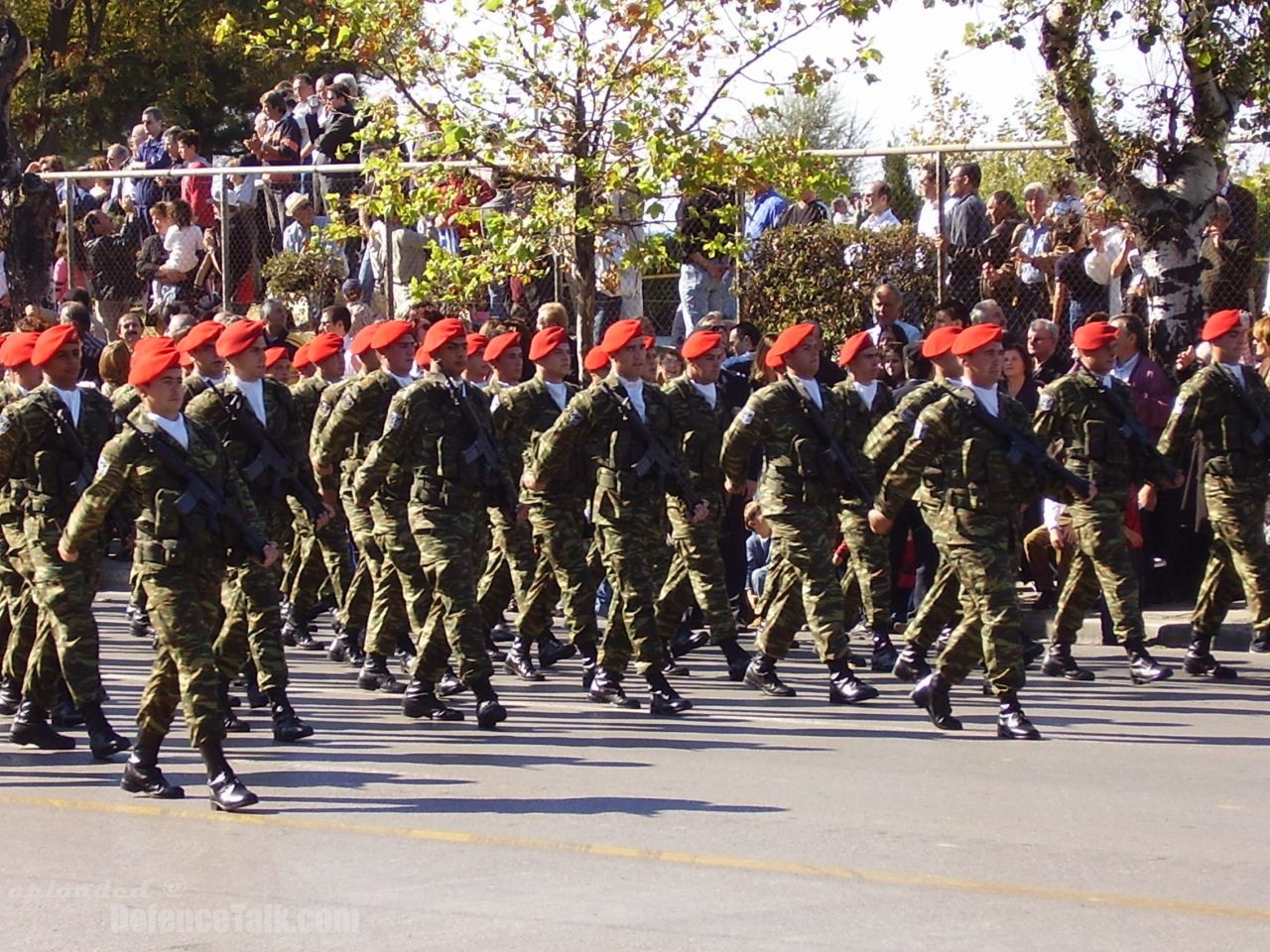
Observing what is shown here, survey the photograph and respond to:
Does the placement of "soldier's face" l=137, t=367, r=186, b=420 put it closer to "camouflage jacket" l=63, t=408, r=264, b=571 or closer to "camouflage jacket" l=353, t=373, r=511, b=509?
"camouflage jacket" l=63, t=408, r=264, b=571

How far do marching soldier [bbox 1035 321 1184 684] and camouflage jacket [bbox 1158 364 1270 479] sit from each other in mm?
237

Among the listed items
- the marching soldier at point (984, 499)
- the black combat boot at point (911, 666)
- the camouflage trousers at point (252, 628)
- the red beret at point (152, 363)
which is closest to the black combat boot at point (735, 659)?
the black combat boot at point (911, 666)

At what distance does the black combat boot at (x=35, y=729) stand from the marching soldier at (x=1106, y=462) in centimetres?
535

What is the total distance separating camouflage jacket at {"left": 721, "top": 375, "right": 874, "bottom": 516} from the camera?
11016 millimetres

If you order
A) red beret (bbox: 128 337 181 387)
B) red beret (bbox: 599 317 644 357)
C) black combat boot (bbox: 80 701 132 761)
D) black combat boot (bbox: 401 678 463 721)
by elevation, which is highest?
red beret (bbox: 128 337 181 387)

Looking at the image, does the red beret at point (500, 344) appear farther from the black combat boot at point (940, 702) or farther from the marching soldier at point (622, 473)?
the black combat boot at point (940, 702)

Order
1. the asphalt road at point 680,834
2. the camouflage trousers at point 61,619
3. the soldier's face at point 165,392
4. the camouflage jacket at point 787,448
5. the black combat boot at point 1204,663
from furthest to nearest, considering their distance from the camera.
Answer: the black combat boot at point 1204,663
the camouflage jacket at point 787,448
the camouflage trousers at point 61,619
the soldier's face at point 165,392
the asphalt road at point 680,834

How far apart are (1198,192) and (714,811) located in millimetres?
7888

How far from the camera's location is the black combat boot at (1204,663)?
460 inches

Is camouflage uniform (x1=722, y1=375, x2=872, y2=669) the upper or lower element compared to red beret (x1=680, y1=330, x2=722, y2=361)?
lower

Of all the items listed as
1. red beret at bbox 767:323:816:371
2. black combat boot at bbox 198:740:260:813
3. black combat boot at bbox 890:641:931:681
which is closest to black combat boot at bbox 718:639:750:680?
black combat boot at bbox 890:641:931:681

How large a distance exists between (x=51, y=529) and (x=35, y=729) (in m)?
0.93

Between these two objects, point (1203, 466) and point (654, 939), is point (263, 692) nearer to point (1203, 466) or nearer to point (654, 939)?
point (654, 939)

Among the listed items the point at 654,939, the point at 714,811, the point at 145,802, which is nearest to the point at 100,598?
the point at 145,802
